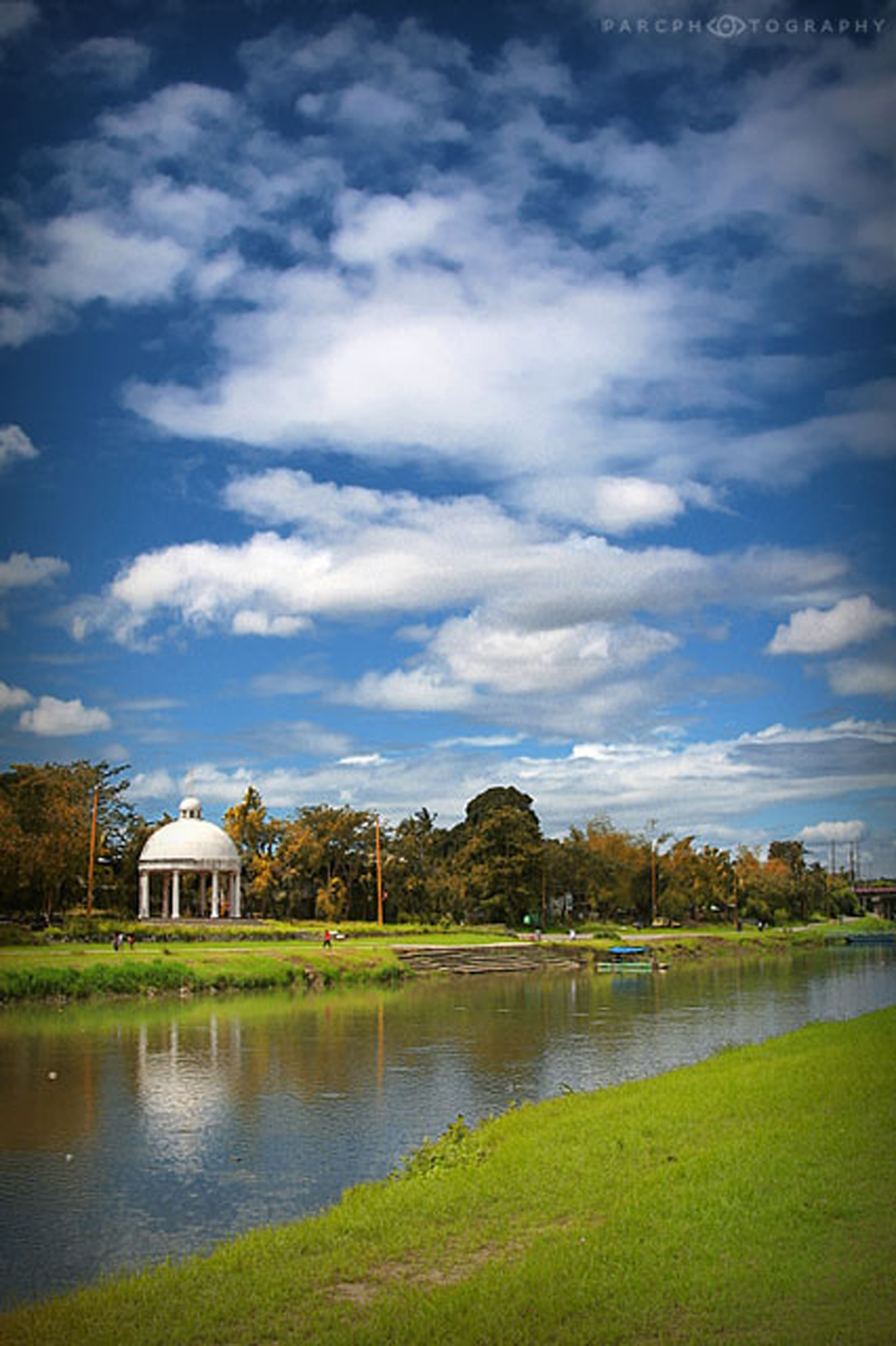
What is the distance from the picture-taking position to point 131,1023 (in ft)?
96.7

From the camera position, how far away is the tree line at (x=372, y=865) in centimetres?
5641

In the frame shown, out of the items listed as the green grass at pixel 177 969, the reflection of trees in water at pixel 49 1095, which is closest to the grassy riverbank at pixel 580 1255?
the reflection of trees in water at pixel 49 1095

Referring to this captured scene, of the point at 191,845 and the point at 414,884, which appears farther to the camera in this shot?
the point at 414,884

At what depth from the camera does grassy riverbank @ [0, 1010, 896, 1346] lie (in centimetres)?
705

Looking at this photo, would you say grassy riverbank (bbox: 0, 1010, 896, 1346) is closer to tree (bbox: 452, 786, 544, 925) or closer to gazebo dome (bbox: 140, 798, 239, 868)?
gazebo dome (bbox: 140, 798, 239, 868)

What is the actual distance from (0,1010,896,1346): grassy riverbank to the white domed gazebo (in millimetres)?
50169

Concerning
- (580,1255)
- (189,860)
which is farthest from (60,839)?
(580,1255)

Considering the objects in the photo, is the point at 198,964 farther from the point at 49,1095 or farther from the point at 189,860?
the point at 189,860

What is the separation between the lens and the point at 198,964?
3944cm

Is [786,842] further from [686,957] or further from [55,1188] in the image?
[55,1188]

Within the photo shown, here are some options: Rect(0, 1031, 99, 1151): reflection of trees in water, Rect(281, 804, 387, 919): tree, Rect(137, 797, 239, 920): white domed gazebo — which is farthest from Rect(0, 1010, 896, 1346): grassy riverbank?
Rect(281, 804, 387, 919): tree

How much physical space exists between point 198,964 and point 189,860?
2243 centimetres

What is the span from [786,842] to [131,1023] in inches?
4309

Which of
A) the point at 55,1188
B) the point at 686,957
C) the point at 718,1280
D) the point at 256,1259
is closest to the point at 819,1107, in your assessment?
the point at 718,1280
